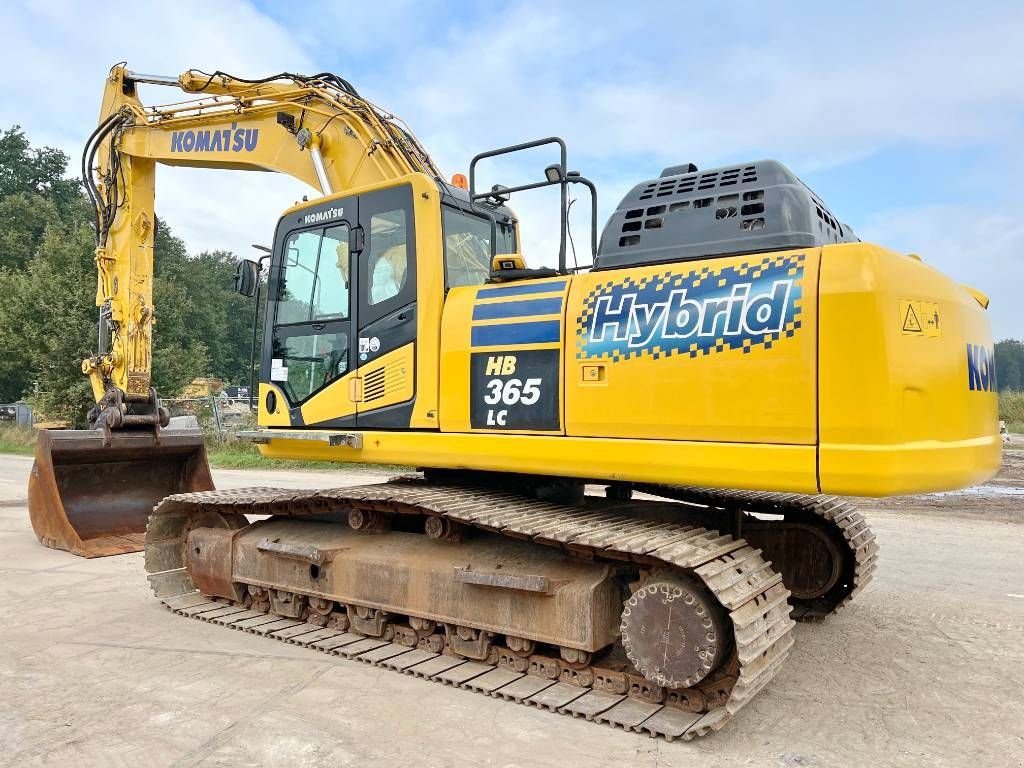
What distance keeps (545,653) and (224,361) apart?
67845mm

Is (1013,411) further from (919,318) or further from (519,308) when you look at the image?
(519,308)

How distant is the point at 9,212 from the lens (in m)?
48.1

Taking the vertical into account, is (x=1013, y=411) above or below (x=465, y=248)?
below

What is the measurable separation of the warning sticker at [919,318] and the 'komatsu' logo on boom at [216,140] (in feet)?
18.3

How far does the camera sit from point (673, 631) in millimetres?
3672

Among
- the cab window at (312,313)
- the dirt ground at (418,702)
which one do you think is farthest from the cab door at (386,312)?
the dirt ground at (418,702)

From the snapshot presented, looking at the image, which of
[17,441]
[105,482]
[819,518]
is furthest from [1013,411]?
[17,441]

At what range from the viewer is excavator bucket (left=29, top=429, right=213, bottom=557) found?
24.5 feet

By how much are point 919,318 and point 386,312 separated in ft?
9.85

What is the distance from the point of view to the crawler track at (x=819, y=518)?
5211 mm

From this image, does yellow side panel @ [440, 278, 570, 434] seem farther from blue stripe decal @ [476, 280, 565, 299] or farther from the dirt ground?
the dirt ground

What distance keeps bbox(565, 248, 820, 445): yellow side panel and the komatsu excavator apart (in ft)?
0.04

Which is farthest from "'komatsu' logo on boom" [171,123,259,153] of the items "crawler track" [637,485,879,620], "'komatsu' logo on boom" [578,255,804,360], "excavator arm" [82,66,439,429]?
"crawler track" [637,485,879,620]

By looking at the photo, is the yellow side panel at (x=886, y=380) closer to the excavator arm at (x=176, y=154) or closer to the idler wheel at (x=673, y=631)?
the idler wheel at (x=673, y=631)
